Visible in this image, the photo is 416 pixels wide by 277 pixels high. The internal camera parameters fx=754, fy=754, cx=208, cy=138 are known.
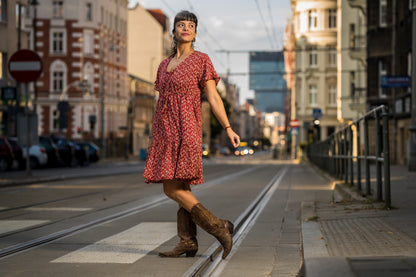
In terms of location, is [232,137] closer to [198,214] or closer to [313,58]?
[198,214]

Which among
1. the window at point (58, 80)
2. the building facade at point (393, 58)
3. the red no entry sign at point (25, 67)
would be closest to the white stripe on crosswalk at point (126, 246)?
the red no entry sign at point (25, 67)

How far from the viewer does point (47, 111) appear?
67000 mm

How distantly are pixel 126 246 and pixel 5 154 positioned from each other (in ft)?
74.8

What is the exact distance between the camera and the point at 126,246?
288 inches

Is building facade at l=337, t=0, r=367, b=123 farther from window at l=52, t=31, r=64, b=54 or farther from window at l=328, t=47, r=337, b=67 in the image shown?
window at l=52, t=31, r=64, b=54

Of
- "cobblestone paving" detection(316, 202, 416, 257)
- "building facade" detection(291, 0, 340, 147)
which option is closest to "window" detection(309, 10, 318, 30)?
"building facade" detection(291, 0, 340, 147)

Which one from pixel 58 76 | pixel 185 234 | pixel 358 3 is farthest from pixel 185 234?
pixel 58 76

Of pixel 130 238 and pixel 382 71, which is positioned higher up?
pixel 382 71

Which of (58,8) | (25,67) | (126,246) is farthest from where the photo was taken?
(58,8)

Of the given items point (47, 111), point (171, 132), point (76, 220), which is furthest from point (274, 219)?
point (47, 111)

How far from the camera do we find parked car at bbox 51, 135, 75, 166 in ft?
122

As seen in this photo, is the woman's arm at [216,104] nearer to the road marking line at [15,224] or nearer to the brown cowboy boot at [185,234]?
the brown cowboy boot at [185,234]

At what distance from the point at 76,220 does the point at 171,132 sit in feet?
13.8

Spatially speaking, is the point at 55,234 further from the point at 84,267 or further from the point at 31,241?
the point at 84,267
